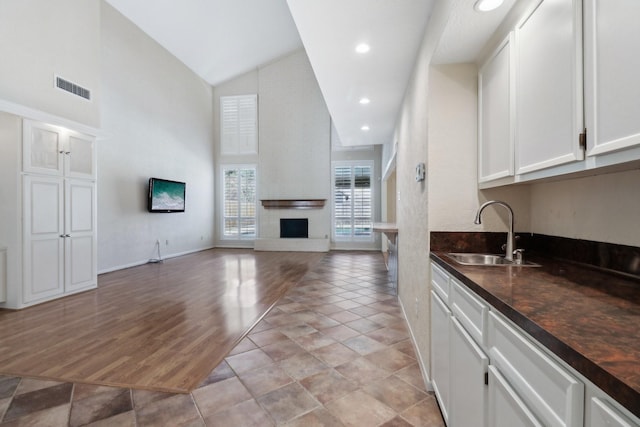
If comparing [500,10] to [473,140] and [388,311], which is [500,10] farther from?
[388,311]

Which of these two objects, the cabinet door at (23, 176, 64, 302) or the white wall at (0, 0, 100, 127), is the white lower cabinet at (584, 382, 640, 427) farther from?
the white wall at (0, 0, 100, 127)

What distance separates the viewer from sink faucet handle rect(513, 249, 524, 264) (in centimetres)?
170

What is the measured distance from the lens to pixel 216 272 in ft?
18.7

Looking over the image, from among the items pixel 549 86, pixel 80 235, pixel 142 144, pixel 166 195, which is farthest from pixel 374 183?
pixel 549 86

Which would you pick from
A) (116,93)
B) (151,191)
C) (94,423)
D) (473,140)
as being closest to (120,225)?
(151,191)

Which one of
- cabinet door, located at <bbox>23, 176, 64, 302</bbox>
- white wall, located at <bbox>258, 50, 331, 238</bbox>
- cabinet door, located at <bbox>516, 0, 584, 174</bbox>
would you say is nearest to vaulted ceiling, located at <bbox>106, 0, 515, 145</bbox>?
cabinet door, located at <bbox>516, 0, 584, 174</bbox>

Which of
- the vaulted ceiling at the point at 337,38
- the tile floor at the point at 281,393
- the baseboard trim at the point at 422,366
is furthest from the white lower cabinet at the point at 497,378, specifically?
the vaulted ceiling at the point at 337,38

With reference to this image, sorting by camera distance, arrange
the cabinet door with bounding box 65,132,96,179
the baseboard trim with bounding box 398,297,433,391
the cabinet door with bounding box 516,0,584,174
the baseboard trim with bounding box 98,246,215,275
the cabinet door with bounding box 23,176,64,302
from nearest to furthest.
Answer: the cabinet door with bounding box 516,0,584,174 < the baseboard trim with bounding box 398,297,433,391 < the cabinet door with bounding box 23,176,64,302 < the cabinet door with bounding box 65,132,96,179 < the baseboard trim with bounding box 98,246,215,275

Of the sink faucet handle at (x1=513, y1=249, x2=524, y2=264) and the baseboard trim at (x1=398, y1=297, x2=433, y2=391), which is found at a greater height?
the sink faucet handle at (x1=513, y1=249, x2=524, y2=264)

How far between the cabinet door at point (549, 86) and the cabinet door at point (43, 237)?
4947mm

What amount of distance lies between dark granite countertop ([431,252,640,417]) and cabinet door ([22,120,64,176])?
4.73 m

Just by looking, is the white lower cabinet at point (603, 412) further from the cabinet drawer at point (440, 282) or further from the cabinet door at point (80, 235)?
the cabinet door at point (80, 235)

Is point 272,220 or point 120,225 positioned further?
point 272,220

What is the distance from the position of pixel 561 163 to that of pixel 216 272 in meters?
5.56
